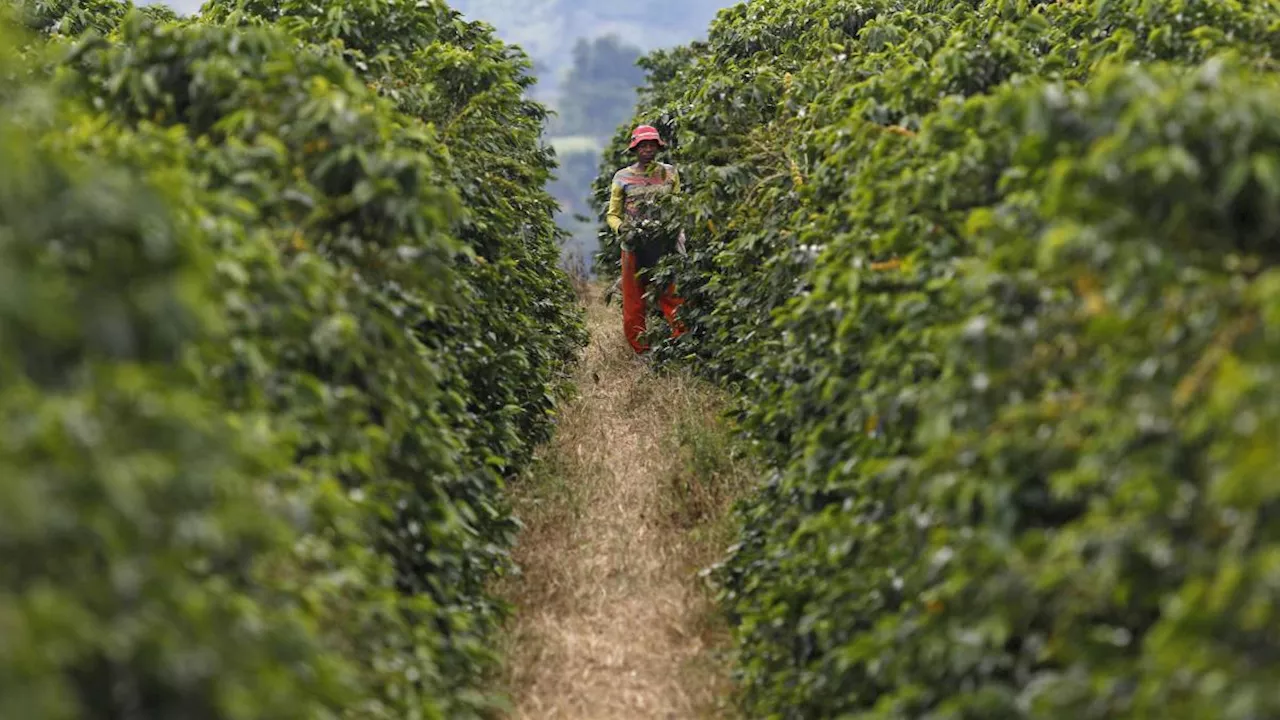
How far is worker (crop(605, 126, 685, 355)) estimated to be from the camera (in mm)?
11359

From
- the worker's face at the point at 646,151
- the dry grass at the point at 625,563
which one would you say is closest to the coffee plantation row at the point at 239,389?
the dry grass at the point at 625,563

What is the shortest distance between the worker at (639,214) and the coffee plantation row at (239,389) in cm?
402

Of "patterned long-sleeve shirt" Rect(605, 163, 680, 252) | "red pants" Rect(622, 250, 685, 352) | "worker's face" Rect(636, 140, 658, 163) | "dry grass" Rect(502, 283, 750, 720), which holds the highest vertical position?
"worker's face" Rect(636, 140, 658, 163)

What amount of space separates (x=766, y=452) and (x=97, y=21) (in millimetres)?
6484

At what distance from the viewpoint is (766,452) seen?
22.0ft

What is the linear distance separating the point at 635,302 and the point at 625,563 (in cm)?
490

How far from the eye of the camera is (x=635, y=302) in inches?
470

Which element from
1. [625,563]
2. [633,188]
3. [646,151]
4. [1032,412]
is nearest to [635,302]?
[633,188]

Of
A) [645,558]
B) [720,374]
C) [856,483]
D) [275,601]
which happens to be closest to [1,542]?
[275,601]

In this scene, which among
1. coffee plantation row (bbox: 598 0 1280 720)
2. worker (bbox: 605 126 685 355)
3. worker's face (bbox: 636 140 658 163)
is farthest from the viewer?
worker's face (bbox: 636 140 658 163)

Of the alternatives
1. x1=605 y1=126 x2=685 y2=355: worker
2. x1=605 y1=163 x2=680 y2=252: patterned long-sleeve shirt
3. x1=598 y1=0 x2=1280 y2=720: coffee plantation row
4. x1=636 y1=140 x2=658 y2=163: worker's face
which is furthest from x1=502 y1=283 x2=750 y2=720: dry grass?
x1=636 y1=140 x2=658 y2=163: worker's face

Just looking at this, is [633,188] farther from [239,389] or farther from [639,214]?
[239,389]

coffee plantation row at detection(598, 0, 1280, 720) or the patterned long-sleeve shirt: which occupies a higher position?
the patterned long-sleeve shirt

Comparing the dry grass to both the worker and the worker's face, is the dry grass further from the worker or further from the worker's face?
the worker's face
